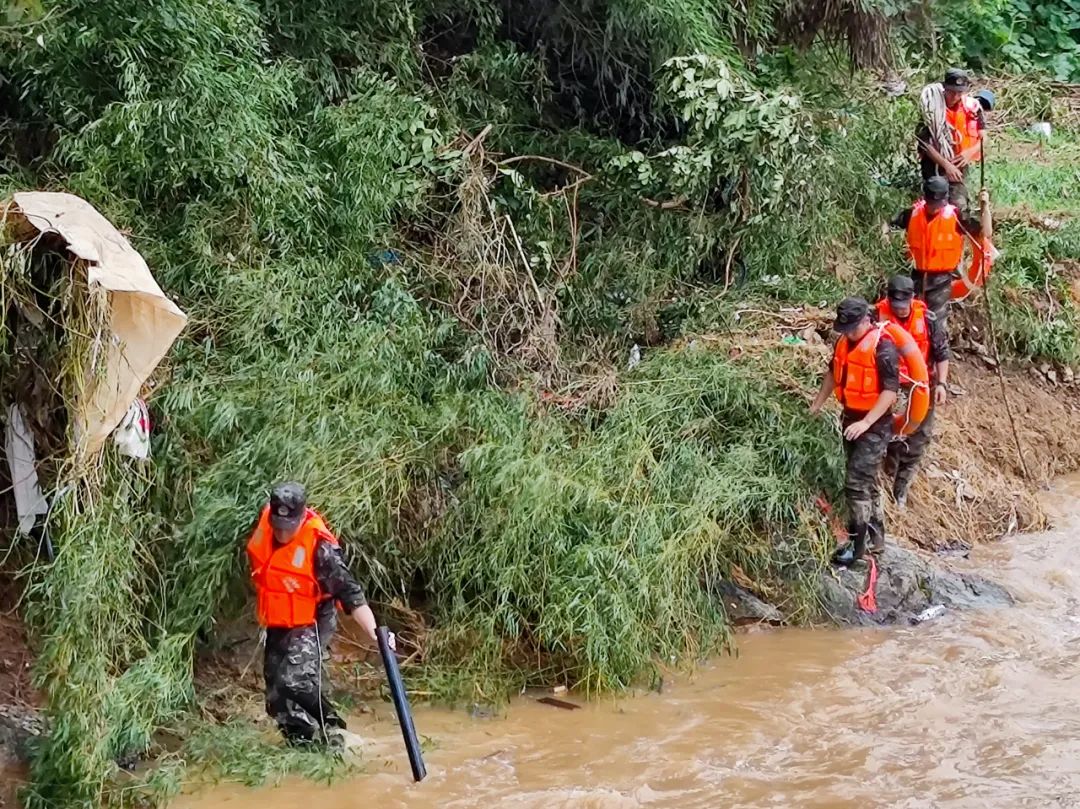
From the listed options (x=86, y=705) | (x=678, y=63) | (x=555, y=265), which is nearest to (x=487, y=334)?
(x=555, y=265)

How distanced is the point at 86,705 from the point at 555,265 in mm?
4876

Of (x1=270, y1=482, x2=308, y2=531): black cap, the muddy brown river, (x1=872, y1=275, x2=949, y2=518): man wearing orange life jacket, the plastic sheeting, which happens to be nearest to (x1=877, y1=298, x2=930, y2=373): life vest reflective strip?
(x1=872, y1=275, x2=949, y2=518): man wearing orange life jacket

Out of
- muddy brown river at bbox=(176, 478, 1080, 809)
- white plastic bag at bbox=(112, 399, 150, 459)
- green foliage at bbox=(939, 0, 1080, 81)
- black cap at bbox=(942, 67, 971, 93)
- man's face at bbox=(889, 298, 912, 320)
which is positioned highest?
green foliage at bbox=(939, 0, 1080, 81)

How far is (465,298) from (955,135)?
13.7 ft

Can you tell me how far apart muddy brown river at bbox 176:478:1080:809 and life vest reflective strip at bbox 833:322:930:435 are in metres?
1.33

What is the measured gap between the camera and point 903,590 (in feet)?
26.8

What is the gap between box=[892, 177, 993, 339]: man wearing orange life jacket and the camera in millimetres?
9461

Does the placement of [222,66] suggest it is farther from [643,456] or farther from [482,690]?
[482,690]

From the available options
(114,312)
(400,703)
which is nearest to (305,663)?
(400,703)

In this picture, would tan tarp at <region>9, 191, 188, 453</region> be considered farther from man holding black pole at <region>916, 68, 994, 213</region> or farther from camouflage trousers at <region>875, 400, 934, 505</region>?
man holding black pole at <region>916, 68, 994, 213</region>

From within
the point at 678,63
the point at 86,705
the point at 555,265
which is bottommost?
the point at 86,705

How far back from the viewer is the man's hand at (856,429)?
7934 millimetres

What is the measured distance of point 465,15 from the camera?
33.5ft

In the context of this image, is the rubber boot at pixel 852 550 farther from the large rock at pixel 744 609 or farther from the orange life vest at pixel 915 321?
the orange life vest at pixel 915 321
